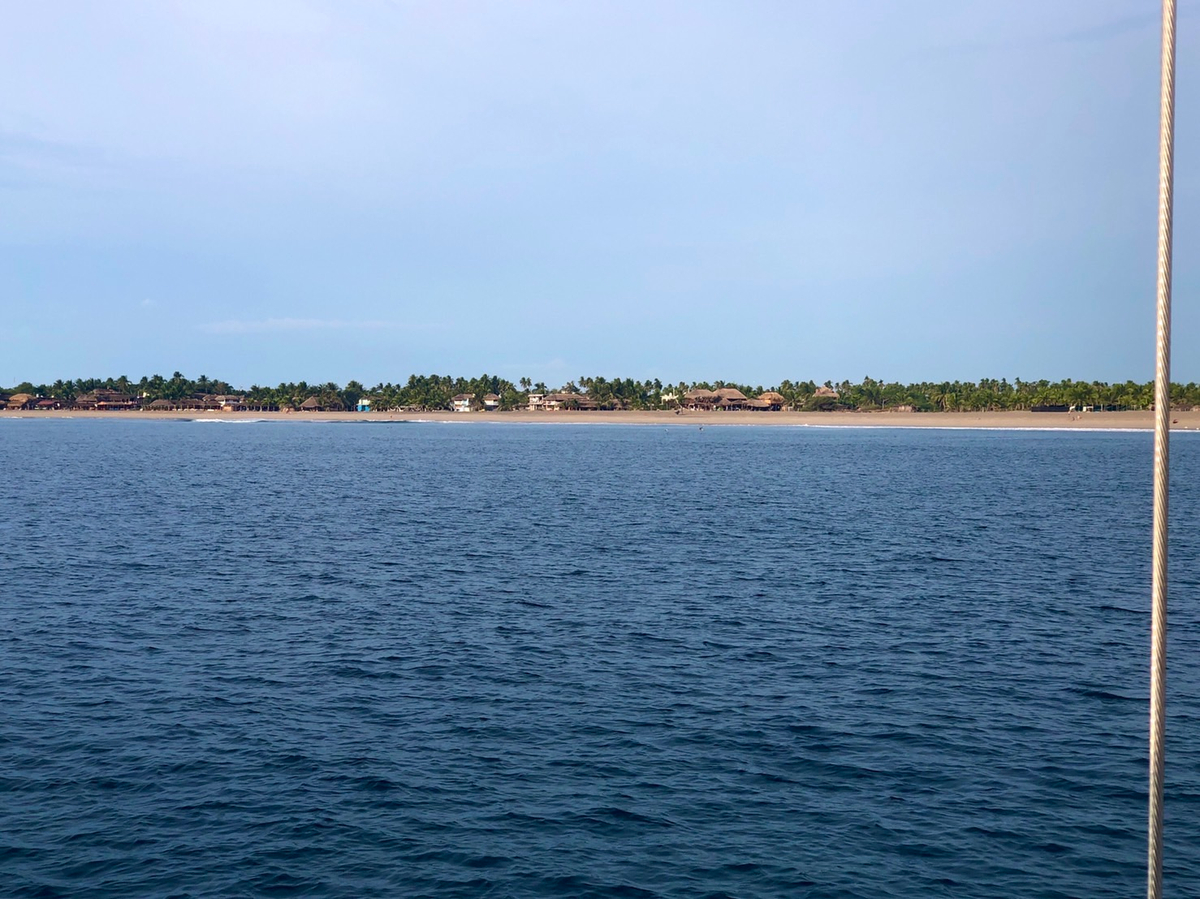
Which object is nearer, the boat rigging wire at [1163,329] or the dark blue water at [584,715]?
the boat rigging wire at [1163,329]

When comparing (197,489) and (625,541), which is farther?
(197,489)

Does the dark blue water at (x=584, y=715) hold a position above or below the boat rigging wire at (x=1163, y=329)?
below

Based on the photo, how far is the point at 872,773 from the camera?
21.6 metres

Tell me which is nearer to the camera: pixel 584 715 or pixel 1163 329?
pixel 1163 329

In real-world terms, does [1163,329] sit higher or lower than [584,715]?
higher

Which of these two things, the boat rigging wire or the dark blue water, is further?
the dark blue water

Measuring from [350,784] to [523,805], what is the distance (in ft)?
12.4

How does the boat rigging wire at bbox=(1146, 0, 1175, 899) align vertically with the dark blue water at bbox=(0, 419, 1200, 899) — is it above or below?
above

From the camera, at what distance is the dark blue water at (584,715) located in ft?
58.1

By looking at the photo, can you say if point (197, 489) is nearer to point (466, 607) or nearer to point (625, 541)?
point (625, 541)

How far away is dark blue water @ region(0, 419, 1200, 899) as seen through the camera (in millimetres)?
17703

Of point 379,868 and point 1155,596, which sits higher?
point 1155,596

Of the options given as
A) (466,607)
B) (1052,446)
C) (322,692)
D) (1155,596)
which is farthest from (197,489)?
(1052,446)

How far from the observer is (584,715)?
25391mm
